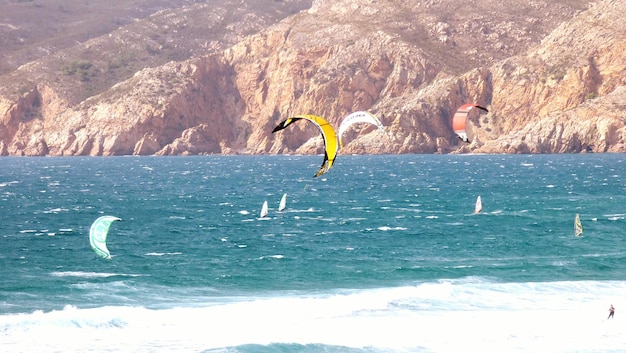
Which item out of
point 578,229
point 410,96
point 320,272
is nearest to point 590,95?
point 410,96

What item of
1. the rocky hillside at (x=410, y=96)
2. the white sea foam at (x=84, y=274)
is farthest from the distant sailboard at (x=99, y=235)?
the rocky hillside at (x=410, y=96)

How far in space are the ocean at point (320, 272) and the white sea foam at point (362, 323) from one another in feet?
0.32

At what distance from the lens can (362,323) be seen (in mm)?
33938

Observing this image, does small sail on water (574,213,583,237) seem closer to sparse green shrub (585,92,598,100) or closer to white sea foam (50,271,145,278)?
white sea foam (50,271,145,278)

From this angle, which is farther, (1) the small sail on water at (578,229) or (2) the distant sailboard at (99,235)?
(1) the small sail on water at (578,229)

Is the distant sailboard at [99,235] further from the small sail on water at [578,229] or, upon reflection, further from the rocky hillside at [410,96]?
the rocky hillside at [410,96]

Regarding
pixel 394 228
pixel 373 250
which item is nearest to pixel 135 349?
pixel 373 250

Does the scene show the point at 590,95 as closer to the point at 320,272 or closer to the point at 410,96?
the point at 410,96

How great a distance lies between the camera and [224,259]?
48.5 m

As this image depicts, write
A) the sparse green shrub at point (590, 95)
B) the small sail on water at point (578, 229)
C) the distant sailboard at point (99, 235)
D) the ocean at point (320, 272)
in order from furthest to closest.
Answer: the sparse green shrub at point (590, 95) → the small sail on water at point (578, 229) → the distant sailboard at point (99, 235) → the ocean at point (320, 272)

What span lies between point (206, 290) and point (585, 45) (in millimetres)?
134109

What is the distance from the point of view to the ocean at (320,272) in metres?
32.4

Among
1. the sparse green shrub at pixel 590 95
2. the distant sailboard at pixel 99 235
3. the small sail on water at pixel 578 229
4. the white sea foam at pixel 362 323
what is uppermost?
the sparse green shrub at pixel 590 95

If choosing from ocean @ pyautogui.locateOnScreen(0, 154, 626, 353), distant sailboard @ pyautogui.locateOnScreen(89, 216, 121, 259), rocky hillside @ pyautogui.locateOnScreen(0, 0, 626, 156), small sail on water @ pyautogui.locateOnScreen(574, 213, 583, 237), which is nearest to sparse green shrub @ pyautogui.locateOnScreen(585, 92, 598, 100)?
rocky hillside @ pyautogui.locateOnScreen(0, 0, 626, 156)
